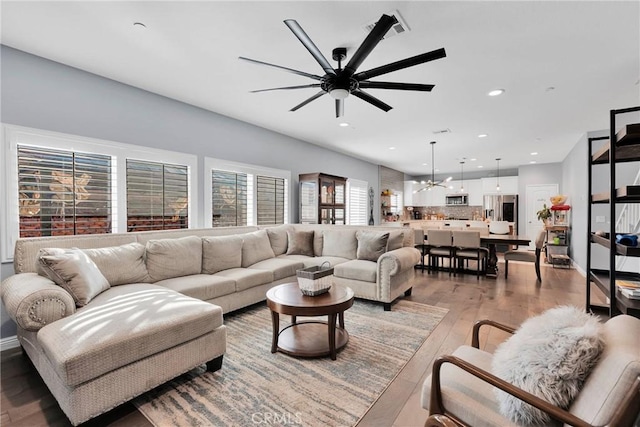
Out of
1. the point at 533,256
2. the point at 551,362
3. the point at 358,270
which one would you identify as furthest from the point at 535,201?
the point at 551,362

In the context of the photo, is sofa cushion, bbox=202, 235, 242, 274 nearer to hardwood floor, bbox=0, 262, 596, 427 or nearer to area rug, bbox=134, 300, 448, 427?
area rug, bbox=134, 300, 448, 427

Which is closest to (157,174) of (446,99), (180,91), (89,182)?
(89,182)

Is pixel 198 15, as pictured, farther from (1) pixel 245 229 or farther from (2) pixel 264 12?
(1) pixel 245 229

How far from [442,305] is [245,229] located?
2.98 meters

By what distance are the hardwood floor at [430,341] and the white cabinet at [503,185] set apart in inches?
159

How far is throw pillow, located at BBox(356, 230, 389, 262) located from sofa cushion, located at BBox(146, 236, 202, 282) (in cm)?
215

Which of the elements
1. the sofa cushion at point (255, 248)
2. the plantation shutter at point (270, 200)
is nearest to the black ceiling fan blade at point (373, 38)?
the sofa cushion at point (255, 248)

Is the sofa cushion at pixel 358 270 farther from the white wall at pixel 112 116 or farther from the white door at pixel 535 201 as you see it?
the white door at pixel 535 201

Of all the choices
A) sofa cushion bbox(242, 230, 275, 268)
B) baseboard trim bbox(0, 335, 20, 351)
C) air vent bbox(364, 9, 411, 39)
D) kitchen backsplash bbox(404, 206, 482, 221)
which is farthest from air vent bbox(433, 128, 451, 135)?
baseboard trim bbox(0, 335, 20, 351)

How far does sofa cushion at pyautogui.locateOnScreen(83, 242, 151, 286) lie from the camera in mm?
2697

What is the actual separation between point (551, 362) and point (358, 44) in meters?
2.54

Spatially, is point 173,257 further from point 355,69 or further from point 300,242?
point 355,69

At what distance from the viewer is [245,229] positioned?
14.7 feet

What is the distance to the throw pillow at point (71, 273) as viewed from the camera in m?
2.20
